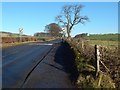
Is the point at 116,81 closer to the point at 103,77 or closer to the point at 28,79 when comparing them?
the point at 103,77

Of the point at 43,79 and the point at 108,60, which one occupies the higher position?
the point at 108,60

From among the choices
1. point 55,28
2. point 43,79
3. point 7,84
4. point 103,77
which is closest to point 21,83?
point 7,84

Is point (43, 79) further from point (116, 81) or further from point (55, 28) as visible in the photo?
point (55, 28)


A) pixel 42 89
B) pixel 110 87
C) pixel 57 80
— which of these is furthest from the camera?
pixel 57 80

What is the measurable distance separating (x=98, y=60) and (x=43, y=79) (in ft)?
9.66

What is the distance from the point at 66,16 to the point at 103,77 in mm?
79585

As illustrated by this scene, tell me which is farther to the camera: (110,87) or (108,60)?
(108,60)

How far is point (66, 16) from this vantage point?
89625 millimetres

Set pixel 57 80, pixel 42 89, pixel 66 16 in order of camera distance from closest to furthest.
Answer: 1. pixel 42 89
2. pixel 57 80
3. pixel 66 16

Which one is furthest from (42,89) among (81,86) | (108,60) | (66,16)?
(66,16)

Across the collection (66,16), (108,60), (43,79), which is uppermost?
(66,16)

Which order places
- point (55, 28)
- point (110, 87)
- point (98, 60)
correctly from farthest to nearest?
point (55, 28) → point (98, 60) → point (110, 87)

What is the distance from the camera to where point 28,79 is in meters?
13.0

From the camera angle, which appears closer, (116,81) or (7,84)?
(116,81)
